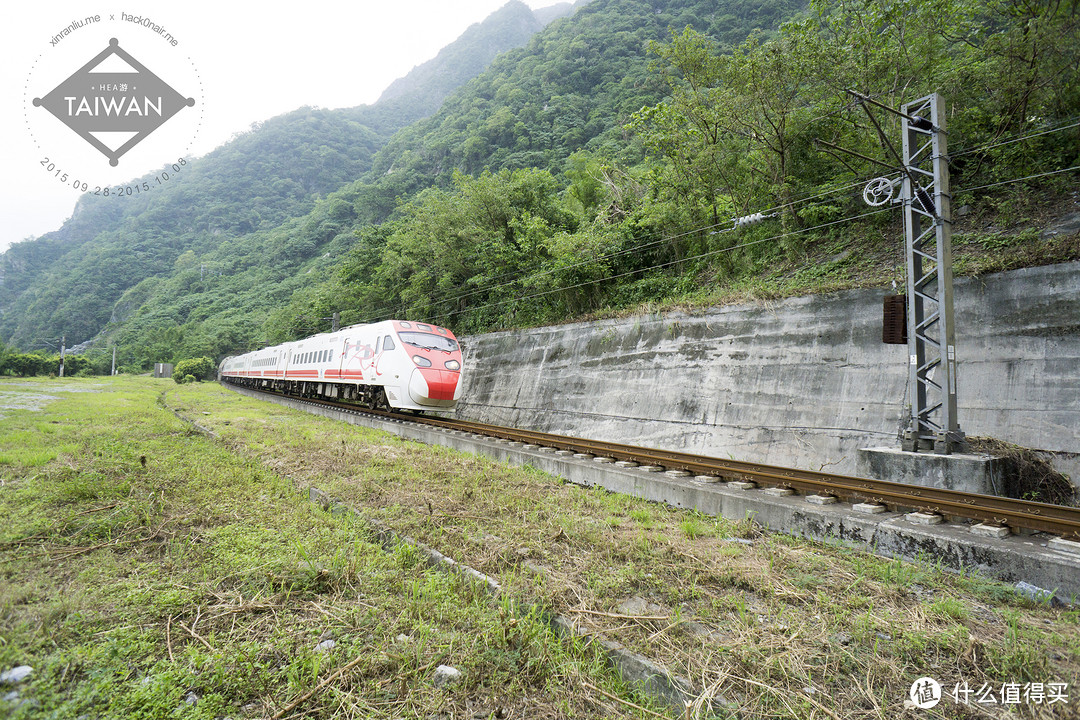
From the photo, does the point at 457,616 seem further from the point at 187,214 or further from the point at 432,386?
the point at 187,214

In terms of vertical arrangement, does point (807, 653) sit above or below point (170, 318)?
below

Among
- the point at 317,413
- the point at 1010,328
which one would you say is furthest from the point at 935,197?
the point at 317,413

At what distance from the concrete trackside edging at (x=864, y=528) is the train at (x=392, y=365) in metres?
6.70

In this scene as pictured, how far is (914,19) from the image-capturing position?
952cm

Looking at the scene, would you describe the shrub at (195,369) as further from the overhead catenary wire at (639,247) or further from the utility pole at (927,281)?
the utility pole at (927,281)

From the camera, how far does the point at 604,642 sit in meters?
2.51

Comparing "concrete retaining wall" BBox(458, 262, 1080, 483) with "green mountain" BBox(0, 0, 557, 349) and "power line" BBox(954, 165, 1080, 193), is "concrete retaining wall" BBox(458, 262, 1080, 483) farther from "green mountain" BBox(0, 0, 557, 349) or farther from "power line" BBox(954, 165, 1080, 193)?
"green mountain" BBox(0, 0, 557, 349)

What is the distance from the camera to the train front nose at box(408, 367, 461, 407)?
12.9 m

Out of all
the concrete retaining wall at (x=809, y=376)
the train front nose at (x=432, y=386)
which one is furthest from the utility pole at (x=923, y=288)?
the train front nose at (x=432, y=386)

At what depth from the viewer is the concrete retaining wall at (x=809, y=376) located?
714 cm

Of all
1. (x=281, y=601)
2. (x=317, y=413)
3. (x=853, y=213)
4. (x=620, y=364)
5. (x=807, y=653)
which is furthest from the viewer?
(x=317, y=413)

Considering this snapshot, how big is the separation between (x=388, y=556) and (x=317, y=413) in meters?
14.3

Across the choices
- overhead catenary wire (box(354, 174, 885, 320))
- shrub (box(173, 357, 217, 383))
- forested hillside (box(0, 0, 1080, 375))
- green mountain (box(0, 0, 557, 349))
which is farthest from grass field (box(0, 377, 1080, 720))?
green mountain (box(0, 0, 557, 349))

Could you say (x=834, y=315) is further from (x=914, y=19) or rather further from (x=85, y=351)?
(x=85, y=351)
